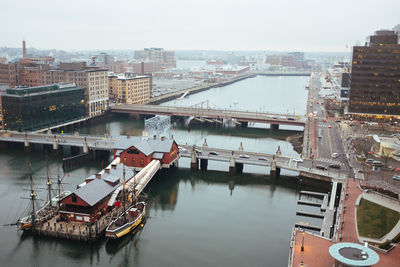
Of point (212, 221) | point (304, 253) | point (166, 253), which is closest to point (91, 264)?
point (166, 253)

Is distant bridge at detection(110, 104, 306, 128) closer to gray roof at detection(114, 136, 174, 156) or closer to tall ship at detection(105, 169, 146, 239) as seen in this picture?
gray roof at detection(114, 136, 174, 156)

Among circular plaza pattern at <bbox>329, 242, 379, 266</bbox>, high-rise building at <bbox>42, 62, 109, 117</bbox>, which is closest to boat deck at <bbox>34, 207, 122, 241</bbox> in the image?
circular plaza pattern at <bbox>329, 242, 379, 266</bbox>

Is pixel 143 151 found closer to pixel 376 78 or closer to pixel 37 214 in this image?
pixel 37 214

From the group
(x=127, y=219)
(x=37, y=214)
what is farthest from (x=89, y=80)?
(x=127, y=219)

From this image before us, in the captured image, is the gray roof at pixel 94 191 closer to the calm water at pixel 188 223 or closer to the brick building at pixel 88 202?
the brick building at pixel 88 202

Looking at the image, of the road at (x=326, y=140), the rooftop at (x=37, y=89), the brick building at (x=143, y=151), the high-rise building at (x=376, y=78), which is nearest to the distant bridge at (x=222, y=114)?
the road at (x=326, y=140)
